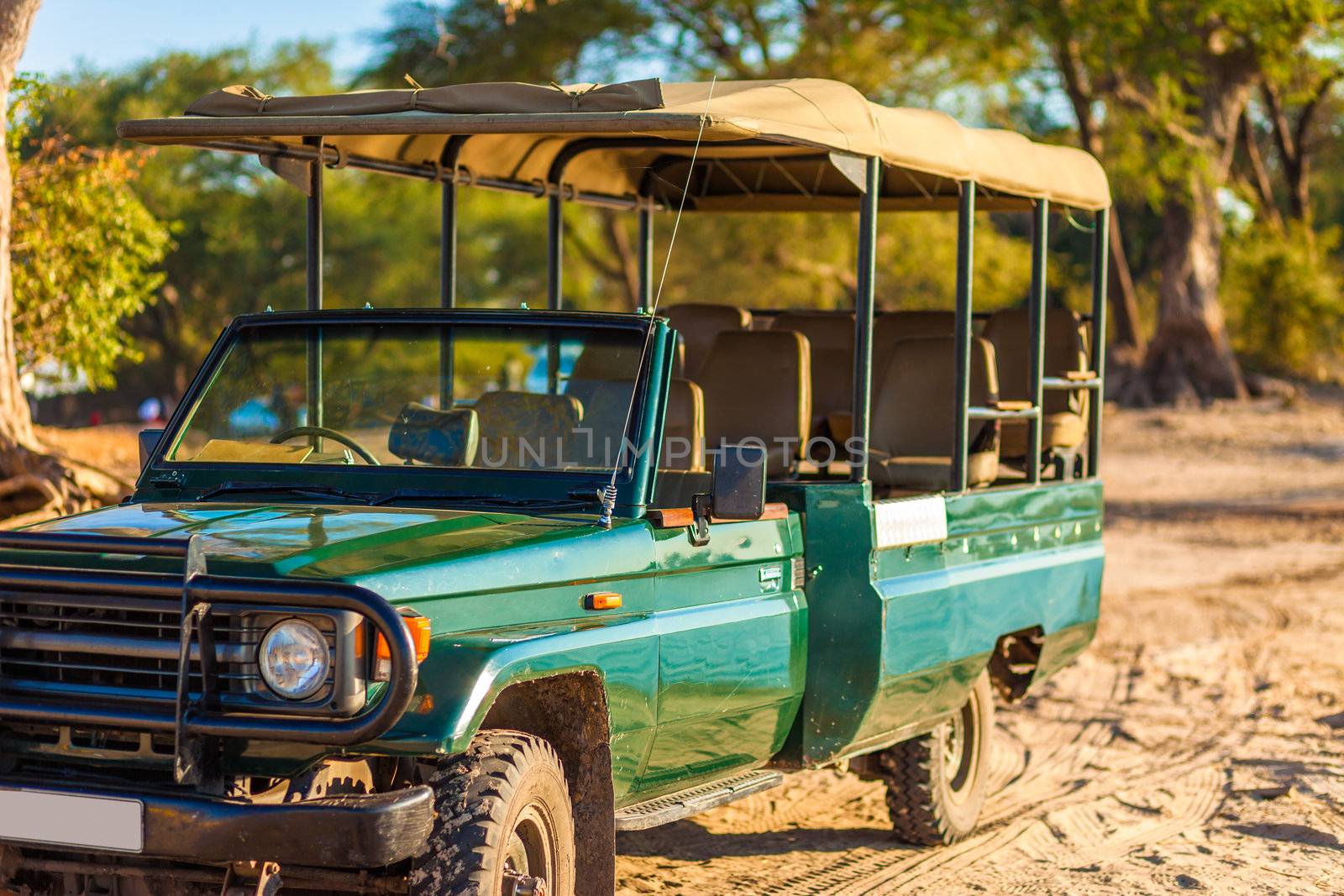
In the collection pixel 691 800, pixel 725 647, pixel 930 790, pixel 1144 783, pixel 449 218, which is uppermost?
pixel 449 218

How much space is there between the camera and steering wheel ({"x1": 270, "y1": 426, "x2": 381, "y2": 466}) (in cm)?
512

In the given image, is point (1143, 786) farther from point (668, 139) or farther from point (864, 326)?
point (668, 139)

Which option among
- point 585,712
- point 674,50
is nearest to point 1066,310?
point 585,712

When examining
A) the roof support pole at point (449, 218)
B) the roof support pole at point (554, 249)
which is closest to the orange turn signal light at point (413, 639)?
the roof support pole at point (449, 218)

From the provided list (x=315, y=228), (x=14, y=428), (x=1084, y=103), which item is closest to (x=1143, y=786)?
(x=315, y=228)

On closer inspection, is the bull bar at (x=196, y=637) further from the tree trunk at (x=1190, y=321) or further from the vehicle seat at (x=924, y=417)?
the tree trunk at (x=1190, y=321)

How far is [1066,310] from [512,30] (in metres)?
19.3

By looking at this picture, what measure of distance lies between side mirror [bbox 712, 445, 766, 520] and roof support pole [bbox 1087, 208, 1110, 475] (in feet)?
11.4

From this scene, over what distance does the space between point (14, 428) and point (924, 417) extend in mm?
5517

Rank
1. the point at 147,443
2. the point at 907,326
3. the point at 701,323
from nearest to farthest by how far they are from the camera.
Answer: the point at 147,443 → the point at 907,326 → the point at 701,323

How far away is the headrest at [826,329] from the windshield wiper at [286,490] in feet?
14.5

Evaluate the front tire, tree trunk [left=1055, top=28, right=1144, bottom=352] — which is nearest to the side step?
the front tire

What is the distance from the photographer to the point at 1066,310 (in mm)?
8484

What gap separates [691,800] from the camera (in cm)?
490
